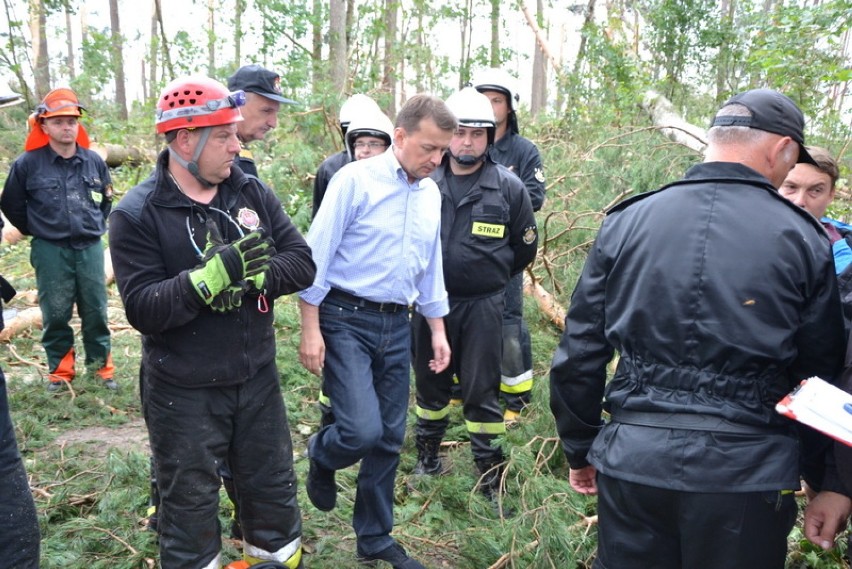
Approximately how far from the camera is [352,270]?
3.26 metres

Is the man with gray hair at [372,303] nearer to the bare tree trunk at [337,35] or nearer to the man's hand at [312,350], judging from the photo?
the man's hand at [312,350]

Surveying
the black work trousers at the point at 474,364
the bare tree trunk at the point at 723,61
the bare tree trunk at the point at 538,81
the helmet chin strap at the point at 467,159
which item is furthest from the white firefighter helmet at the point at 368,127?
the bare tree trunk at the point at 538,81

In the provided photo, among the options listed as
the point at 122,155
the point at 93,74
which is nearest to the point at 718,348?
the point at 122,155

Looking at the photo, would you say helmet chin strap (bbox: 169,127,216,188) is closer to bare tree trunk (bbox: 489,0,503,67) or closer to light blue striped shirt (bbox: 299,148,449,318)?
light blue striped shirt (bbox: 299,148,449,318)

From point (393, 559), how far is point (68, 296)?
390 centimetres

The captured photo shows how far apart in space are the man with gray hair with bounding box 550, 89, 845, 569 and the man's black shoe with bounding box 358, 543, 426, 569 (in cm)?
132

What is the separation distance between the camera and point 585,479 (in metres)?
2.61

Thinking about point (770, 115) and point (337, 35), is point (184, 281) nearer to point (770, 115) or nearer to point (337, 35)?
point (770, 115)

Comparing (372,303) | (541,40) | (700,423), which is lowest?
(372,303)

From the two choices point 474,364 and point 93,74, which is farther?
point 93,74

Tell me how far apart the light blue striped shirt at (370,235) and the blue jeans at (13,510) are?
1.28 meters

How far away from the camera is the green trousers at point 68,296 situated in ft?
18.4

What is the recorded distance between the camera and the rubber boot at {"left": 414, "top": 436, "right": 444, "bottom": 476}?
436 cm

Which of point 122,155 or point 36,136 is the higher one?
point 36,136
